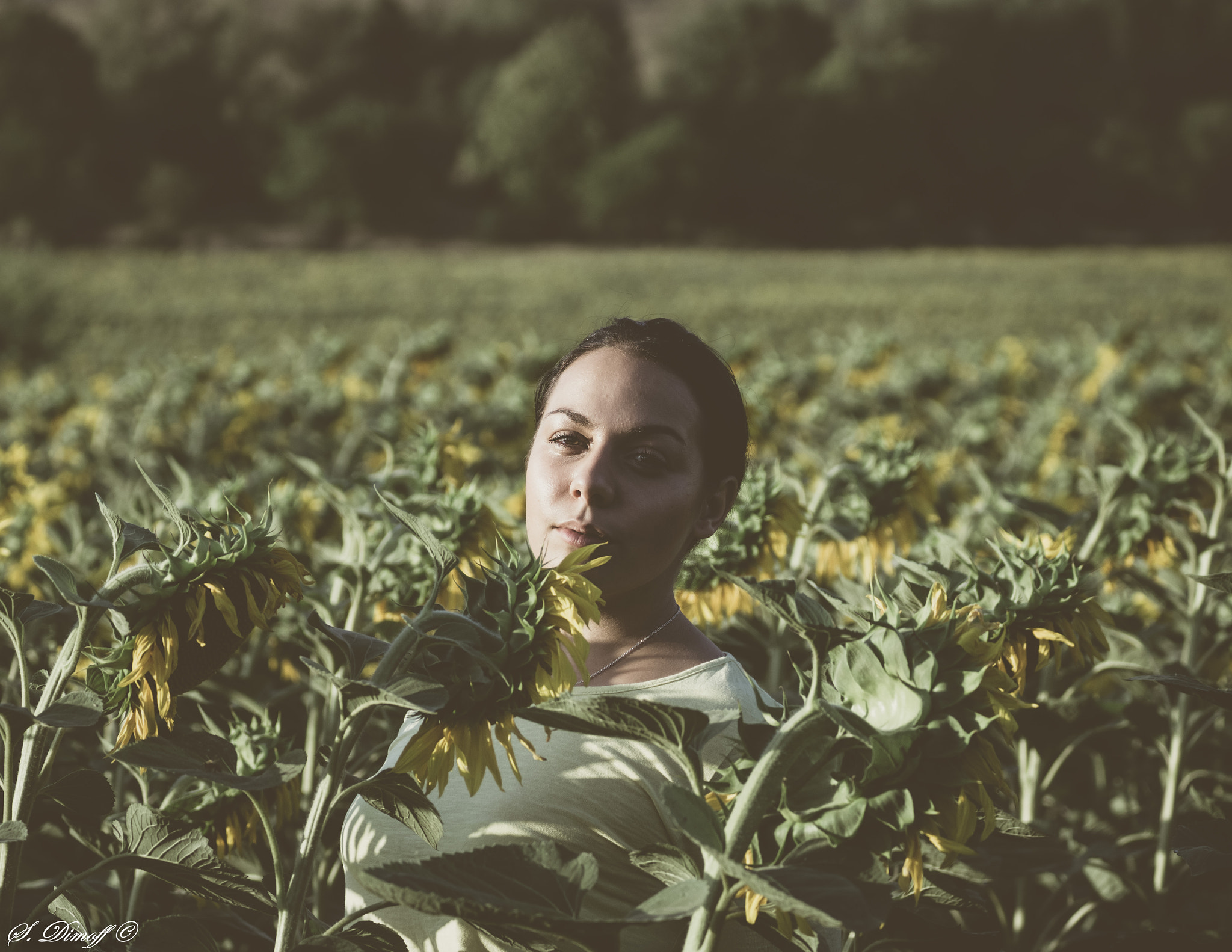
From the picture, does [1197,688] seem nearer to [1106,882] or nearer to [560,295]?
[1106,882]

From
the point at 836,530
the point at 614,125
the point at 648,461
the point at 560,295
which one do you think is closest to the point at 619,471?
the point at 648,461

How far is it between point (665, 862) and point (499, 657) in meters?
0.31

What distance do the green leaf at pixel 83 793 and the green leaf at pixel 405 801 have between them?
16.6 inches

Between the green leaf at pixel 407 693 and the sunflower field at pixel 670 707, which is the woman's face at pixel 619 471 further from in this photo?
the green leaf at pixel 407 693

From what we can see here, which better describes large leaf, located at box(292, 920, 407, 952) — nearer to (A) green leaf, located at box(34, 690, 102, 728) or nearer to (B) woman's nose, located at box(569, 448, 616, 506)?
(A) green leaf, located at box(34, 690, 102, 728)

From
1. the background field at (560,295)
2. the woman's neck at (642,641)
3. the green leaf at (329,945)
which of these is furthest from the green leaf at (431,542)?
A: the background field at (560,295)

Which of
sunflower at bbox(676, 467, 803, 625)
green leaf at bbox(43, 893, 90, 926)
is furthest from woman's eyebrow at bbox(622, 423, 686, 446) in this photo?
green leaf at bbox(43, 893, 90, 926)

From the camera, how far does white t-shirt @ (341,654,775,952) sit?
56.3 inches

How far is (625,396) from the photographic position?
170 centimetres

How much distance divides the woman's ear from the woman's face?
0.06 meters

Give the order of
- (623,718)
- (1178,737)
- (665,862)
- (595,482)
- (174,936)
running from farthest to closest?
(1178,737), (595,482), (174,936), (665,862), (623,718)

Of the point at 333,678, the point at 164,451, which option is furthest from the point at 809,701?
the point at 164,451

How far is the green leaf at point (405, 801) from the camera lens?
48.3 inches

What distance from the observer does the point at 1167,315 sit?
19.9 metres
